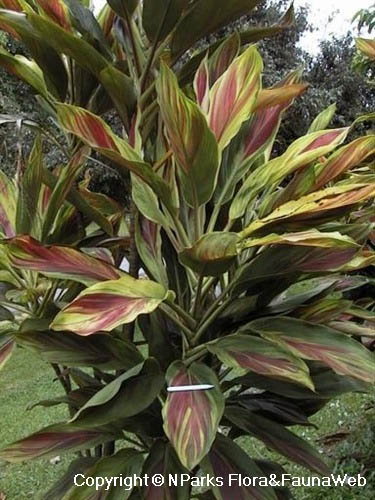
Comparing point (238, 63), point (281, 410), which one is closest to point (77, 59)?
point (238, 63)

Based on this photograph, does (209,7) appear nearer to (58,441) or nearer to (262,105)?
(262,105)

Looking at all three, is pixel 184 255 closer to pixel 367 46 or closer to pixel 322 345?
pixel 322 345

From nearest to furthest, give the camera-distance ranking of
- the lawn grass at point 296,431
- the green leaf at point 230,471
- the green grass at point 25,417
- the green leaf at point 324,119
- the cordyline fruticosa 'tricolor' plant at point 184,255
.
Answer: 1. the cordyline fruticosa 'tricolor' plant at point 184,255
2. the green leaf at point 230,471
3. the green leaf at point 324,119
4. the lawn grass at point 296,431
5. the green grass at point 25,417

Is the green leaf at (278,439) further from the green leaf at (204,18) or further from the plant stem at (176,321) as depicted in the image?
the green leaf at (204,18)

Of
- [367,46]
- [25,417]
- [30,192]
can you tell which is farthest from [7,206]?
[25,417]

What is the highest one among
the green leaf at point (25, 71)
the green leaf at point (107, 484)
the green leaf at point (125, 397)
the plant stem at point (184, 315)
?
the green leaf at point (25, 71)

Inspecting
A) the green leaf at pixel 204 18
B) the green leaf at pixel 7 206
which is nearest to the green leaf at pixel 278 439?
the green leaf at pixel 7 206
